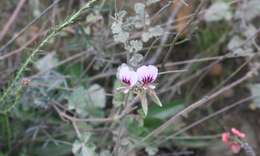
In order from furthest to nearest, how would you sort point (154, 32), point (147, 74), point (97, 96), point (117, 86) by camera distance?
point (97, 96) < point (117, 86) < point (154, 32) < point (147, 74)

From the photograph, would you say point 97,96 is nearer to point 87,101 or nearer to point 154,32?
point 87,101

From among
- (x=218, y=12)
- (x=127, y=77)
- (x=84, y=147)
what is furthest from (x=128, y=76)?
(x=218, y=12)

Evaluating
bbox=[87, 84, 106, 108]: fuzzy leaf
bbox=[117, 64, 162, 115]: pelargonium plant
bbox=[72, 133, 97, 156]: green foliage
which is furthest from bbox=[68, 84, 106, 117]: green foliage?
bbox=[117, 64, 162, 115]: pelargonium plant

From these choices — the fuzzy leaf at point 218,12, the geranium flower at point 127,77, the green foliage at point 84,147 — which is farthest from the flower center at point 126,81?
the fuzzy leaf at point 218,12

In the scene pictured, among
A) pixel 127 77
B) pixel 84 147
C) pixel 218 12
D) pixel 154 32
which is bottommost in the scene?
pixel 84 147

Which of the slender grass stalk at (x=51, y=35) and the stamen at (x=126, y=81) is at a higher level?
the slender grass stalk at (x=51, y=35)

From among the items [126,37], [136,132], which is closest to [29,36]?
[136,132]

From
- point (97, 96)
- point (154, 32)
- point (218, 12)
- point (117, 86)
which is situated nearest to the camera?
point (154, 32)

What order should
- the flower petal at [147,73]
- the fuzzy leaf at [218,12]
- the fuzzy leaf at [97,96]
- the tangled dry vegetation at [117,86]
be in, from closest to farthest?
1. the flower petal at [147,73]
2. the tangled dry vegetation at [117,86]
3. the fuzzy leaf at [97,96]
4. the fuzzy leaf at [218,12]

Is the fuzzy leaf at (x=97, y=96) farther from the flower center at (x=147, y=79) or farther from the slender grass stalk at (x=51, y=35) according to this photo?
the flower center at (x=147, y=79)
